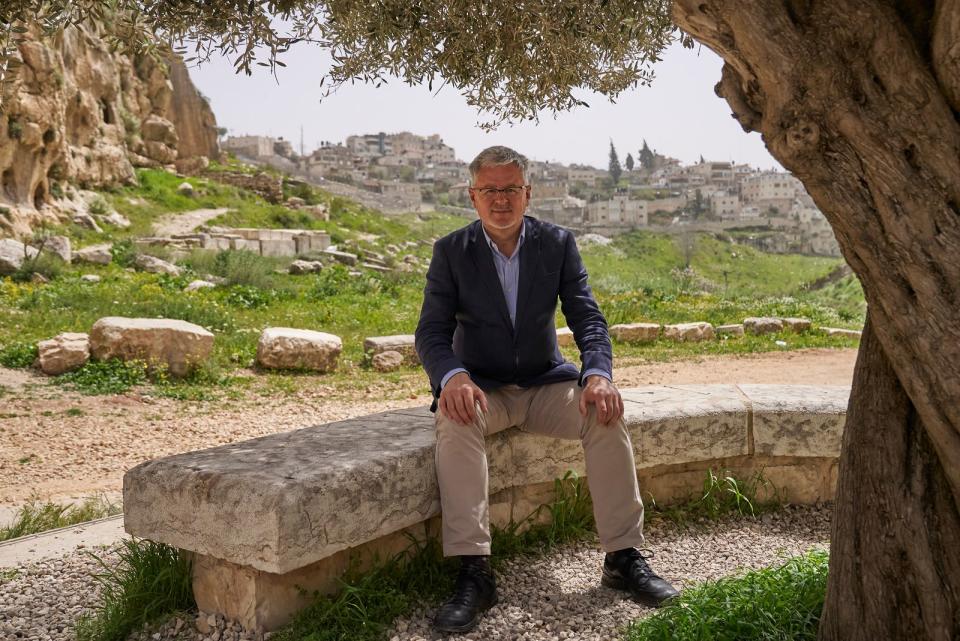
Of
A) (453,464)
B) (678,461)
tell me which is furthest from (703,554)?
(453,464)

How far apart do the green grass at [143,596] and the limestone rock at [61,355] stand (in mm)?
6495

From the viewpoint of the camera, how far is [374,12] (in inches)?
168

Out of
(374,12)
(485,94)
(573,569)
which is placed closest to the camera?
(573,569)

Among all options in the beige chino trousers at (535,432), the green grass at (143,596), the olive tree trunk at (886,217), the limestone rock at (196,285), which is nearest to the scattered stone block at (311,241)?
the limestone rock at (196,285)

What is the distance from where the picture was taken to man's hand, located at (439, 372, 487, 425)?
3.06 metres

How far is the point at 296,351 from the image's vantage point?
33.2 feet

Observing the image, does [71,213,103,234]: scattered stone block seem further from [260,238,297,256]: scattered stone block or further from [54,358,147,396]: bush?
[54,358,147,396]: bush

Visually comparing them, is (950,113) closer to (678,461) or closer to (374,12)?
(678,461)

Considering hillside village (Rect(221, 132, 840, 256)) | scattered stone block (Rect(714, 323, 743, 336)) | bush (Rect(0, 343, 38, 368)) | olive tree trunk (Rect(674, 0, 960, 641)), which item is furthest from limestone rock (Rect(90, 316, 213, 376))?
hillside village (Rect(221, 132, 840, 256))

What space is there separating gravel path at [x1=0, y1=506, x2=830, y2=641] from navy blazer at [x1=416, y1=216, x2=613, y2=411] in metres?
0.87

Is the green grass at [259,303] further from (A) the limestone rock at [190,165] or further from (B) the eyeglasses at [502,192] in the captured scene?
(B) the eyeglasses at [502,192]

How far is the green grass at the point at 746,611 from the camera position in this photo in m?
2.60

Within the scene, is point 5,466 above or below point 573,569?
below

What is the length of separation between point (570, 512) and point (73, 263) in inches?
570
